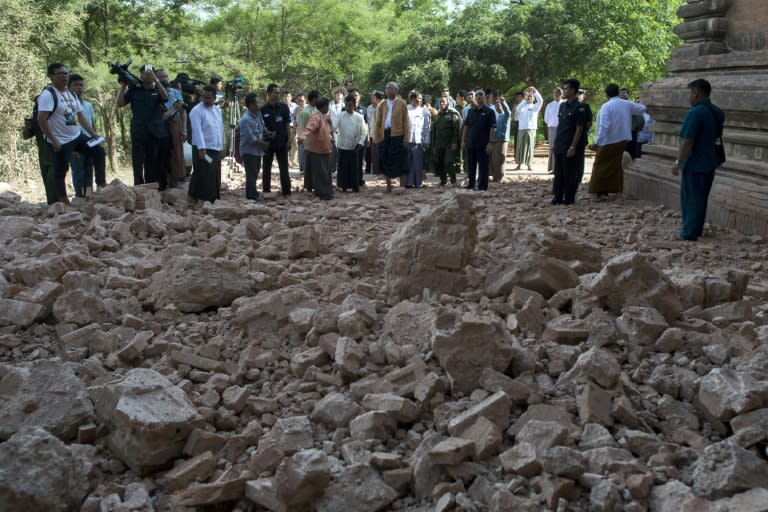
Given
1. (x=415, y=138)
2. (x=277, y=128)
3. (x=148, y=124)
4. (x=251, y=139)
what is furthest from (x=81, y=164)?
(x=415, y=138)

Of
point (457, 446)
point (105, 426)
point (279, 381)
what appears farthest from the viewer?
point (279, 381)

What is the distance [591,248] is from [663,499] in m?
2.67

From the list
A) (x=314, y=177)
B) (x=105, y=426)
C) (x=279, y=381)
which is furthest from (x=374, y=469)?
(x=314, y=177)

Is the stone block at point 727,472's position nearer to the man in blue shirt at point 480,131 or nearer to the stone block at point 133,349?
the stone block at point 133,349

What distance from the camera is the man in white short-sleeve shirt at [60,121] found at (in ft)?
23.3

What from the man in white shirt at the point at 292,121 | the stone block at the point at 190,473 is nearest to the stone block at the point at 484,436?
the stone block at the point at 190,473

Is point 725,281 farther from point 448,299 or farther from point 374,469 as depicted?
point 374,469

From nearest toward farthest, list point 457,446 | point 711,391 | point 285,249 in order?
point 457,446
point 711,391
point 285,249

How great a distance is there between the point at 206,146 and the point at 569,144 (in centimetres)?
438

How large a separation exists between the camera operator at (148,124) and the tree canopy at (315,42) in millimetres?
7195

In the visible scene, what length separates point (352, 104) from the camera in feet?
33.7

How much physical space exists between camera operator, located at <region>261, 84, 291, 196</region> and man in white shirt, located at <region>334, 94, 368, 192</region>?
2.84 ft

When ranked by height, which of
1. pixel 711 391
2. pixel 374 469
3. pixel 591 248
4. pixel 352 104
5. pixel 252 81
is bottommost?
pixel 374 469

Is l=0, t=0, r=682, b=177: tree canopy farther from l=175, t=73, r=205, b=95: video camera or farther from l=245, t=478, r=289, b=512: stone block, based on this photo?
l=245, t=478, r=289, b=512: stone block
